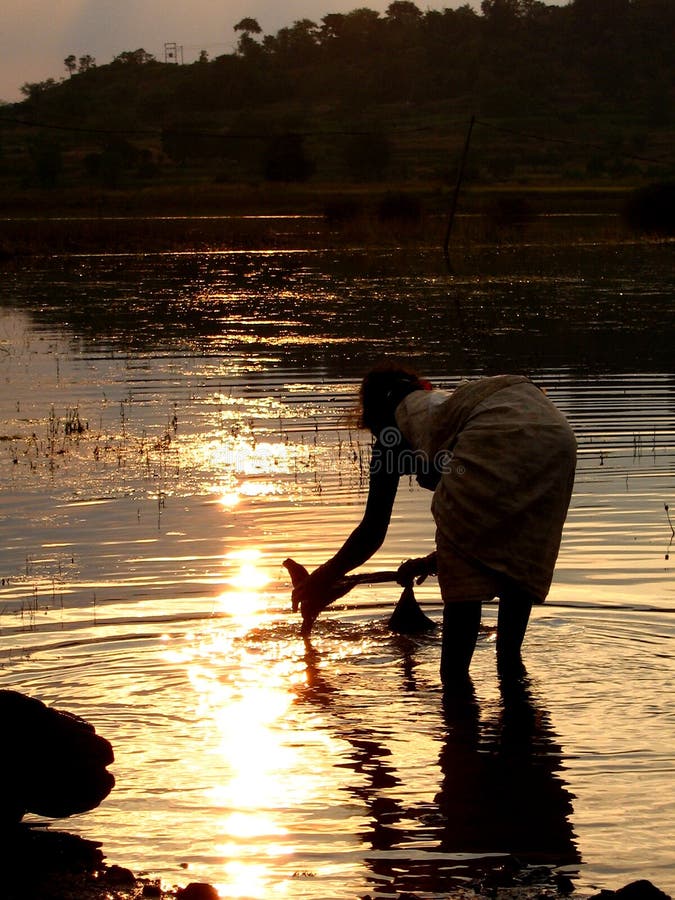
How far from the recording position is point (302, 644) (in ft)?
24.1

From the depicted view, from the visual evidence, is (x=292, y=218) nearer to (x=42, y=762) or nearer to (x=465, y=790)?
(x=465, y=790)

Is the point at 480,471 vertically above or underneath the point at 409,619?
above

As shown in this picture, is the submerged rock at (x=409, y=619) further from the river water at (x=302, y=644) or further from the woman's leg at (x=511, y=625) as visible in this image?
the woman's leg at (x=511, y=625)

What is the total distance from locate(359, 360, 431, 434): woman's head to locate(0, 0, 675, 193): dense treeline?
6691 cm

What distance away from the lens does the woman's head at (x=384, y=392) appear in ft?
19.6

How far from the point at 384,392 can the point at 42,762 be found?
2009 millimetres

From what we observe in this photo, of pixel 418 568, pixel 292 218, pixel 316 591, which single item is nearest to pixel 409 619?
pixel 418 568

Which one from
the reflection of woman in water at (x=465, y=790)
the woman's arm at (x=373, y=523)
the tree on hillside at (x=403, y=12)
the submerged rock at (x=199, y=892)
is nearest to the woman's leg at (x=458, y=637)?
the reflection of woman in water at (x=465, y=790)

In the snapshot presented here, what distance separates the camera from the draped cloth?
5.69 meters

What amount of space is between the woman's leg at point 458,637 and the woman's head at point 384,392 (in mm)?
790

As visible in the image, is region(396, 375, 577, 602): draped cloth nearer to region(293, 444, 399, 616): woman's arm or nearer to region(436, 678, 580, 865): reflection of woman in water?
region(293, 444, 399, 616): woman's arm

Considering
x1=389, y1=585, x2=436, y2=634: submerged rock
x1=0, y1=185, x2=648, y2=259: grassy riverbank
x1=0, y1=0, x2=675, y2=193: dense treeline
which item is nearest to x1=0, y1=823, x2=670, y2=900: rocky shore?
x1=389, y1=585, x2=436, y2=634: submerged rock

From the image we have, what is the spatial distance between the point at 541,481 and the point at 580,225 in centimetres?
4114

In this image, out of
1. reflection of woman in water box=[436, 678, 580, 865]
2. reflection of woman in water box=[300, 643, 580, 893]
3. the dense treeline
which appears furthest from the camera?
the dense treeline
